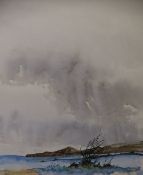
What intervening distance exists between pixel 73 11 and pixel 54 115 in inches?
30.2

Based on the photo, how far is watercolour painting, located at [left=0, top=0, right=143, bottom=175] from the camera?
2207mm

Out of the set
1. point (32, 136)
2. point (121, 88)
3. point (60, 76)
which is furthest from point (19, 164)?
point (121, 88)

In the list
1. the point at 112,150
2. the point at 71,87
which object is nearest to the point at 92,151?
the point at 112,150

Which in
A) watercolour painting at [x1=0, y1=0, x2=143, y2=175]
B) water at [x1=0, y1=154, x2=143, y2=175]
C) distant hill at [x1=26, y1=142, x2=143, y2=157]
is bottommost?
water at [x1=0, y1=154, x2=143, y2=175]

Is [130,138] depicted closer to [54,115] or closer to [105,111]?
[105,111]

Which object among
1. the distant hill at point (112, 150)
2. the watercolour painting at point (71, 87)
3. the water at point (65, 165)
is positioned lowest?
the water at point (65, 165)

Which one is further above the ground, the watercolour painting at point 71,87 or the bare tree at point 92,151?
the watercolour painting at point 71,87

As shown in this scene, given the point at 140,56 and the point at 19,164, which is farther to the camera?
the point at 140,56

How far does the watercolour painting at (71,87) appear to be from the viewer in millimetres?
2207

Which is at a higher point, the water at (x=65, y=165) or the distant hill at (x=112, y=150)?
the distant hill at (x=112, y=150)

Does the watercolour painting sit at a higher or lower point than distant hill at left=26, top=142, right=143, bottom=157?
higher

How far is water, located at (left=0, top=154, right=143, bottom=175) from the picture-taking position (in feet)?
7.13

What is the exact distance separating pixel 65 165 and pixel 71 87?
0.52 metres

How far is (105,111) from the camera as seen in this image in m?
2.26
